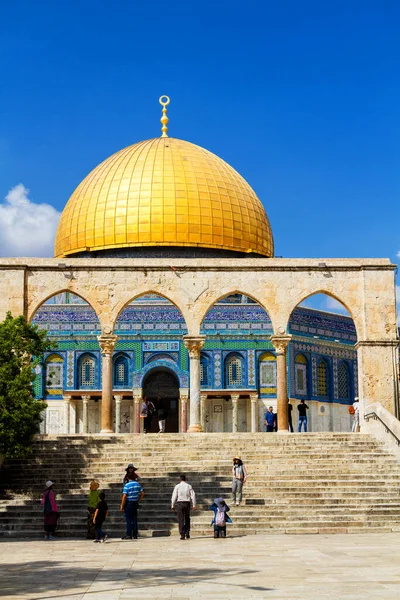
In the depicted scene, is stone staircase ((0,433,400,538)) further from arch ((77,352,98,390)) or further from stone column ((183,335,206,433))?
arch ((77,352,98,390))

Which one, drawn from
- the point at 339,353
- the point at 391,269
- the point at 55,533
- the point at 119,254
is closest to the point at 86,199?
the point at 119,254

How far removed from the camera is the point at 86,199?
92.9ft

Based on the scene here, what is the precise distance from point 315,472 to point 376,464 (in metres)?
1.18

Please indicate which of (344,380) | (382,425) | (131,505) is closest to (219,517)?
(131,505)

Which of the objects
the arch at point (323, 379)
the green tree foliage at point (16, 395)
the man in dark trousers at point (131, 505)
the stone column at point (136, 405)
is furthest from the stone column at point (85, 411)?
the man in dark trousers at point (131, 505)

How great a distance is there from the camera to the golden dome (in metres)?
27.0

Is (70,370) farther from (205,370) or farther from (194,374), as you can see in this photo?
(194,374)

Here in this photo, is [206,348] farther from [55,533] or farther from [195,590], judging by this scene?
[195,590]

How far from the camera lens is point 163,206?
89.0 ft

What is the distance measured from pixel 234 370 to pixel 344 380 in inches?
166

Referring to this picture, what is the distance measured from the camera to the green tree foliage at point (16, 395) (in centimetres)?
1437

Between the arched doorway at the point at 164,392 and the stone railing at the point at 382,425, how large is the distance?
34.3 ft

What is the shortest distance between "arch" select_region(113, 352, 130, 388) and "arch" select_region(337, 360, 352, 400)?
7.04 metres

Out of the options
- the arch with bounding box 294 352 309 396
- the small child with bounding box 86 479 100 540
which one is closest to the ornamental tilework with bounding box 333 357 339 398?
the arch with bounding box 294 352 309 396
